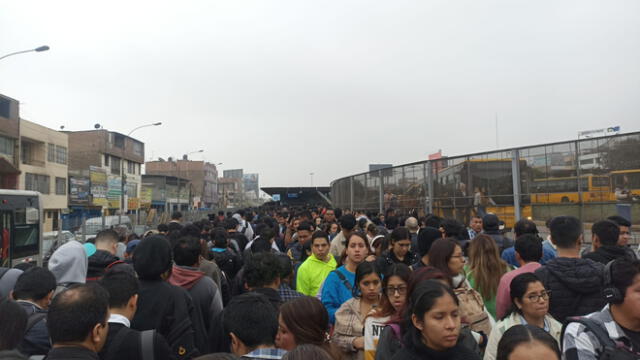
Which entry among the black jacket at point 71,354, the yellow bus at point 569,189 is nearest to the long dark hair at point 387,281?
the black jacket at point 71,354

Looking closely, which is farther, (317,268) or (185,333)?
(317,268)

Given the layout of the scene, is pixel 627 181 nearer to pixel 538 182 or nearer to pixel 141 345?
pixel 538 182

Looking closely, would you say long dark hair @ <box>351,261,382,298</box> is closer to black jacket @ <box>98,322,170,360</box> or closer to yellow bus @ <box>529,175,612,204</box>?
black jacket @ <box>98,322,170,360</box>

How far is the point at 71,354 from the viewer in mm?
2270

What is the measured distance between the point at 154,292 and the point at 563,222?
3464 millimetres

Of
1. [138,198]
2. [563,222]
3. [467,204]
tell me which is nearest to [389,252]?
[563,222]

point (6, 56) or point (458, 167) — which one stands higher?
point (6, 56)

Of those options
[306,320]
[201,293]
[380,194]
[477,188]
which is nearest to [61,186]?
[380,194]

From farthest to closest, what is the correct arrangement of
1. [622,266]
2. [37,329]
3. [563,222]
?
[563,222] < [37,329] < [622,266]

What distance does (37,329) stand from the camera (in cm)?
304

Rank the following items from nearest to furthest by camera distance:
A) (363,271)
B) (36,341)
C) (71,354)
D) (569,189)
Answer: (71,354) → (36,341) → (363,271) → (569,189)

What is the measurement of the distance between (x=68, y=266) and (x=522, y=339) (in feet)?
13.4

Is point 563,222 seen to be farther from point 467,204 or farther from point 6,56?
point 6,56

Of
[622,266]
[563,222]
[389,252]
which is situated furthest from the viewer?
[389,252]
